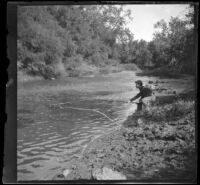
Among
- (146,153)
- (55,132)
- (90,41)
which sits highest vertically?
(90,41)

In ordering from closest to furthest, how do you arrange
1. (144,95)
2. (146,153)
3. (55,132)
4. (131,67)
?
1. (146,153)
2. (55,132)
3. (144,95)
4. (131,67)

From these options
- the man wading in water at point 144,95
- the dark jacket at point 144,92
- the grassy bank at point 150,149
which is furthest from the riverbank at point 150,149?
the dark jacket at point 144,92

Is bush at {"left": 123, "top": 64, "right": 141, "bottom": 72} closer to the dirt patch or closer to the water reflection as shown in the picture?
the water reflection

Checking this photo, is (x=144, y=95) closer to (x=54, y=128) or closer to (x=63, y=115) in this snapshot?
(x=63, y=115)

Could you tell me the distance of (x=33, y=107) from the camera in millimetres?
4387

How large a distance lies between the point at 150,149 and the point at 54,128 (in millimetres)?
1367

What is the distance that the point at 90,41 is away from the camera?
4668mm

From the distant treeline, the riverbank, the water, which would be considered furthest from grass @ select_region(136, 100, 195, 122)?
the distant treeline

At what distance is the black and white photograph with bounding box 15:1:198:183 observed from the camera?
13.9ft

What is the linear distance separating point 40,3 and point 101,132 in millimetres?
1963

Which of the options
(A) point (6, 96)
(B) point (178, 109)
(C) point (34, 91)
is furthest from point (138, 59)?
(A) point (6, 96)

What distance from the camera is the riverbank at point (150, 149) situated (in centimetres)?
420

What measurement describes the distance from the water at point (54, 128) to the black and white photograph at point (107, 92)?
0.01 meters

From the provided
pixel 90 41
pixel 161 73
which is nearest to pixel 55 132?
pixel 90 41
